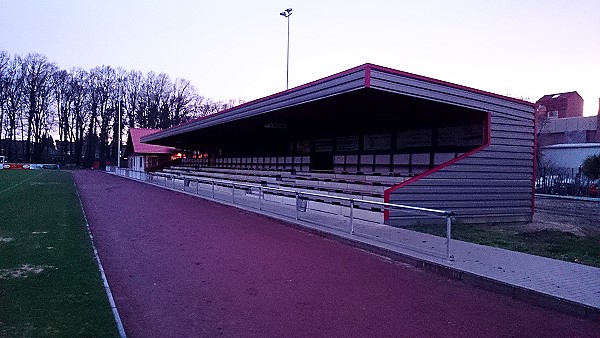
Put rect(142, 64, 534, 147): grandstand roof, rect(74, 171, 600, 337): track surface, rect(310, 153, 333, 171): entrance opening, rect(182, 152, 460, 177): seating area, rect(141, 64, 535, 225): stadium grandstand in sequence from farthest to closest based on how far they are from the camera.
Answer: rect(310, 153, 333, 171): entrance opening < rect(182, 152, 460, 177): seating area < rect(141, 64, 535, 225): stadium grandstand < rect(142, 64, 534, 147): grandstand roof < rect(74, 171, 600, 337): track surface

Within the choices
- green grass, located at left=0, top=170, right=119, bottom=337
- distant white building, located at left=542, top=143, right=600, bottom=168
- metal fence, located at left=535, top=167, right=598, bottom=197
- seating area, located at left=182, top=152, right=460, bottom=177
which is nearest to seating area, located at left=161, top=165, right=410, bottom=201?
seating area, located at left=182, top=152, right=460, bottom=177

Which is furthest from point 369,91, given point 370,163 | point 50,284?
point 50,284

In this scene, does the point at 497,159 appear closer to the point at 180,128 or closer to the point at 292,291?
the point at 292,291

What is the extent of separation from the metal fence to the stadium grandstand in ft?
42.7

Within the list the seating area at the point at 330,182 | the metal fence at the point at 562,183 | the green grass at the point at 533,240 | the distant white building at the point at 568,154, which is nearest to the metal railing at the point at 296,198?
the seating area at the point at 330,182

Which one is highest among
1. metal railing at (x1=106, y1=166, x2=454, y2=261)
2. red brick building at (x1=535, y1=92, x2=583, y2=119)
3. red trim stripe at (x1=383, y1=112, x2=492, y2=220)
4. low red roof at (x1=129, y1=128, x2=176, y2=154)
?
red brick building at (x1=535, y1=92, x2=583, y2=119)

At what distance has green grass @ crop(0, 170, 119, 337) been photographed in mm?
4164

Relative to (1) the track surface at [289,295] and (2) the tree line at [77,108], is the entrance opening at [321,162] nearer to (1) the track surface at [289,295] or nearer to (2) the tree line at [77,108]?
(1) the track surface at [289,295]

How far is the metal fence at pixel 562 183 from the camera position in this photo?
24.1 m

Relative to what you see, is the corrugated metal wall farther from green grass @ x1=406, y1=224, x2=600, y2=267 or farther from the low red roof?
the low red roof

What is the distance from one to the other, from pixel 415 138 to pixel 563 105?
5224 cm

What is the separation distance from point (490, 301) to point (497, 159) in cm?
860

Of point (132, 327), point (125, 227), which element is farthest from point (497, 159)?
point (132, 327)

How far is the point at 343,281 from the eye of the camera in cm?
625
